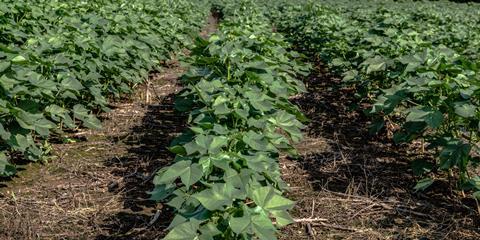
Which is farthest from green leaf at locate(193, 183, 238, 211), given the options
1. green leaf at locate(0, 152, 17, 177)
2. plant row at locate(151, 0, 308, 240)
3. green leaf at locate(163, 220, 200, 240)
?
green leaf at locate(0, 152, 17, 177)

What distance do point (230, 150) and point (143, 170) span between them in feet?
5.59

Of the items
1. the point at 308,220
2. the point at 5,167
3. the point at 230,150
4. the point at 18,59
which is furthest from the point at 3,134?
the point at 308,220

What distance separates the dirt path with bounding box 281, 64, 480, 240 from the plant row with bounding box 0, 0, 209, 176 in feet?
6.35

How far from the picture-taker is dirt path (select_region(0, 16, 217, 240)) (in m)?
3.28

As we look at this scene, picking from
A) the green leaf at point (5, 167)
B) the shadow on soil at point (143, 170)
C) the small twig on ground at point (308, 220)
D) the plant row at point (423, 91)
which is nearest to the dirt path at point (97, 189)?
the shadow on soil at point (143, 170)

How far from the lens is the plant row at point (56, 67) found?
3768 millimetres

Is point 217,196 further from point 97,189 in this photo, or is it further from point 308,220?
point 97,189

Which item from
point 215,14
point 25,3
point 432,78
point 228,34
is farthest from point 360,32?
point 215,14

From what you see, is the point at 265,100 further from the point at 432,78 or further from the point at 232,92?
A: the point at 432,78

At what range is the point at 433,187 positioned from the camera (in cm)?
401

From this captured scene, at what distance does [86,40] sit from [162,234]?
254cm

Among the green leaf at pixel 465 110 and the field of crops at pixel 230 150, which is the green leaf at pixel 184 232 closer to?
the field of crops at pixel 230 150

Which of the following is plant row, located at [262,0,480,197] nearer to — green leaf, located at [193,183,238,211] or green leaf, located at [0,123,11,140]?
green leaf, located at [193,183,238,211]

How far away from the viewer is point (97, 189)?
394 centimetres
